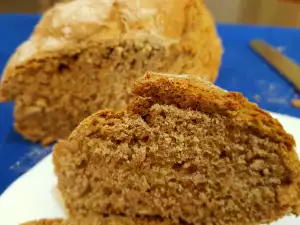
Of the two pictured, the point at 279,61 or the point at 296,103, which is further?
the point at 279,61

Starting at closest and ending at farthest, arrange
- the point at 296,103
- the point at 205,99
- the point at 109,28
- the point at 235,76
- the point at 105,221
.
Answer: the point at 205,99 → the point at 105,221 → the point at 109,28 → the point at 296,103 → the point at 235,76

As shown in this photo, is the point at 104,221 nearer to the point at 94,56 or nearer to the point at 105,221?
the point at 105,221

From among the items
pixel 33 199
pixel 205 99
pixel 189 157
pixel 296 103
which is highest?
pixel 205 99

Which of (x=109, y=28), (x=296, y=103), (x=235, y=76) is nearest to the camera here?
(x=109, y=28)

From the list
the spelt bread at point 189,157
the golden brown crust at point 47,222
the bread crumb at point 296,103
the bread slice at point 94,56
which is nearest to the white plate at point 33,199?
the golden brown crust at point 47,222

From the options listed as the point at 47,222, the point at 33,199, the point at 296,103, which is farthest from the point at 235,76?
the point at 47,222

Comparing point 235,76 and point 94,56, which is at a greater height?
point 94,56

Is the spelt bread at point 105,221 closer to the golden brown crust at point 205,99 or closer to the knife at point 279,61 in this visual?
the golden brown crust at point 205,99
